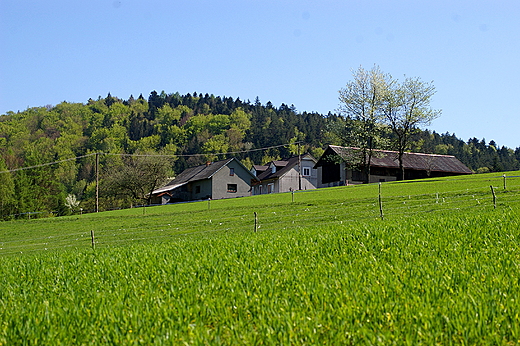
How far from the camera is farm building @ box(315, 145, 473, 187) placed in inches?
2438

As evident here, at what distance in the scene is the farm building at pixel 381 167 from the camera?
203 ft

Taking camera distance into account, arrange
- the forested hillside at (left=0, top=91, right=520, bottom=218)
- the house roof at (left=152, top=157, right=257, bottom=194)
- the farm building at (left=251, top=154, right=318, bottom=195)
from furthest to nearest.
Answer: the forested hillside at (left=0, top=91, right=520, bottom=218) → the farm building at (left=251, top=154, right=318, bottom=195) → the house roof at (left=152, top=157, right=257, bottom=194)

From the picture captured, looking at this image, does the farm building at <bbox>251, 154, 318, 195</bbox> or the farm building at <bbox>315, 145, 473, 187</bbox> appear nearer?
the farm building at <bbox>315, 145, 473, 187</bbox>

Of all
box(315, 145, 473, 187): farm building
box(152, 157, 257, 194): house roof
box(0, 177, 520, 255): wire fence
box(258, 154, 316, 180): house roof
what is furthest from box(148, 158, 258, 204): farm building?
box(0, 177, 520, 255): wire fence

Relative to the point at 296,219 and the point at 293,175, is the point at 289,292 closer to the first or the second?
the point at 296,219

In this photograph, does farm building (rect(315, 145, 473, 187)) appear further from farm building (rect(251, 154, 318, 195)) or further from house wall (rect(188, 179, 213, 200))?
house wall (rect(188, 179, 213, 200))

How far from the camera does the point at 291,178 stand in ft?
252

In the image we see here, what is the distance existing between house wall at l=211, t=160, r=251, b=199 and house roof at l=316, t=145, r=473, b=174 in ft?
38.6

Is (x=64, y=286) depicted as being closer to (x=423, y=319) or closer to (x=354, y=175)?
(x=423, y=319)

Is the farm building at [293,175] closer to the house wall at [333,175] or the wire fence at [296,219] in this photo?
the house wall at [333,175]

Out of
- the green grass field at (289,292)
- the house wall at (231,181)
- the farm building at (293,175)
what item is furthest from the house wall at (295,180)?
the green grass field at (289,292)

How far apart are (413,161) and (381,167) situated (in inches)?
259

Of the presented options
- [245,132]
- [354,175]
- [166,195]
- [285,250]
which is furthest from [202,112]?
[285,250]

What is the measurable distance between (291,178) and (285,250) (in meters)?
68.3
